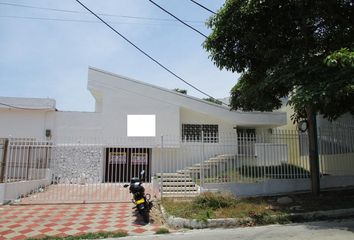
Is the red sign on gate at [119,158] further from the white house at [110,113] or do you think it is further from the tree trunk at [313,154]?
the tree trunk at [313,154]

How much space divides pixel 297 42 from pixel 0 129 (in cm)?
1464

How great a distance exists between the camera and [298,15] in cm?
1052

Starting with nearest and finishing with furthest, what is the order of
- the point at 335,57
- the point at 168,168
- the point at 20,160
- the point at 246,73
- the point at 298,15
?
the point at 335,57 → the point at 298,15 → the point at 246,73 → the point at 20,160 → the point at 168,168

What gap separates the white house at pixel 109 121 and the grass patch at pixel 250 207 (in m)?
7.02

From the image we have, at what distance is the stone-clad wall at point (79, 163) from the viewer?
17359 millimetres

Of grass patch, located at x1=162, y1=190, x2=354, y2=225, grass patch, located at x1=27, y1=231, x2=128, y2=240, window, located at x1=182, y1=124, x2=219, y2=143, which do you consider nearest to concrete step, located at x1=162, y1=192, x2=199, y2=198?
grass patch, located at x1=162, y1=190, x2=354, y2=225

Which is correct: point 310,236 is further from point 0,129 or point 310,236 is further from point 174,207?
point 0,129

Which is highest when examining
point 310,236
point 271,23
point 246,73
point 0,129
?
point 271,23

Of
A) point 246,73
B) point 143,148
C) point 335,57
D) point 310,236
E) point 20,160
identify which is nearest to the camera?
point 310,236

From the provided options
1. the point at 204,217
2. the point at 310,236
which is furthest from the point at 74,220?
the point at 310,236

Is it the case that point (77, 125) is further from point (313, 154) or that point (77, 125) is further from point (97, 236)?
point (313, 154)

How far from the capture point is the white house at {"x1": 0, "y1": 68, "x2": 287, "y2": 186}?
17.6 m

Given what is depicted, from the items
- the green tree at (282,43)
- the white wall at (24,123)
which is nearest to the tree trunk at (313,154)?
the green tree at (282,43)

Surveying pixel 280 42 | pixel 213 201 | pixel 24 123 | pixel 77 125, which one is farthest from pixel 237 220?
pixel 24 123
